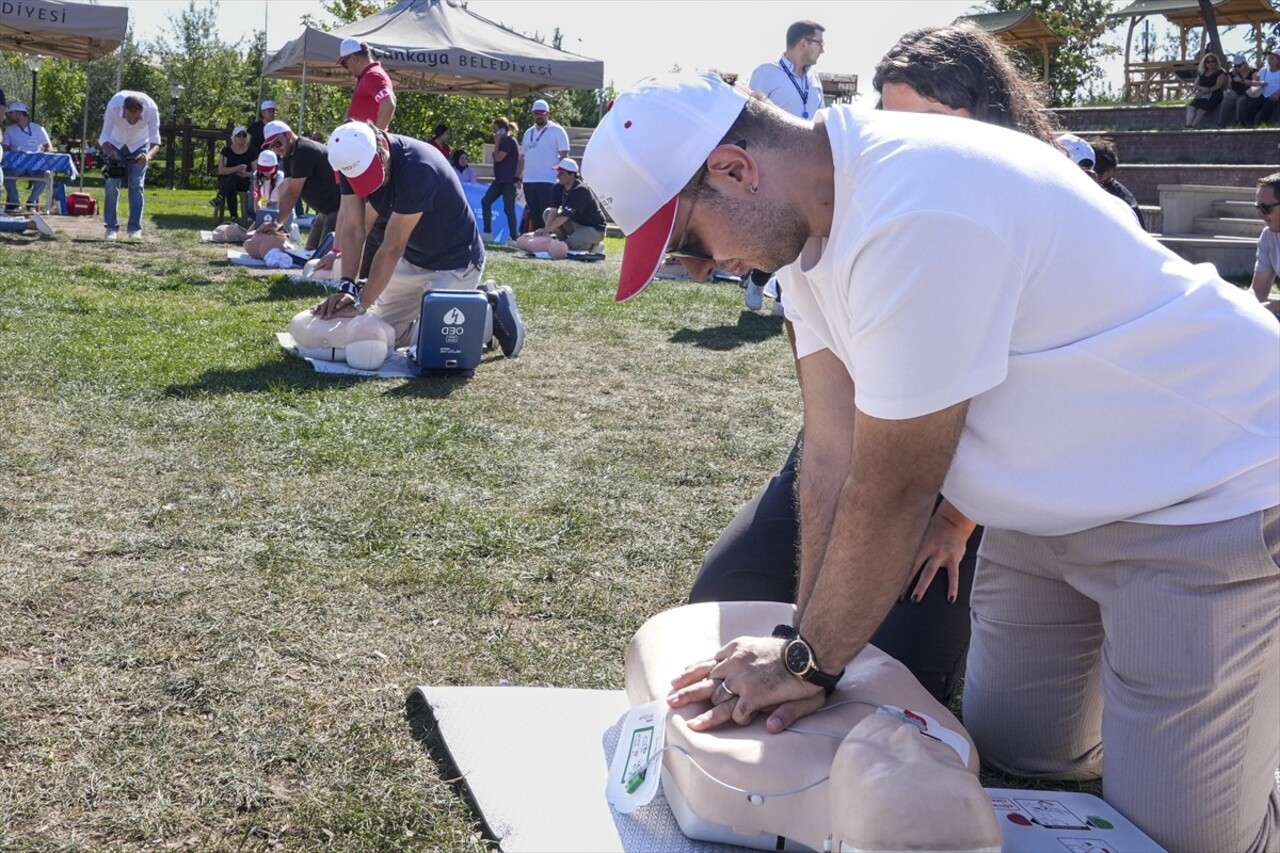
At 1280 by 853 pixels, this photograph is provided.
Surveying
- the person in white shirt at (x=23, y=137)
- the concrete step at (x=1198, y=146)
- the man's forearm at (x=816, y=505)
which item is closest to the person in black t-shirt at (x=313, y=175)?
the person in white shirt at (x=23, y=137)

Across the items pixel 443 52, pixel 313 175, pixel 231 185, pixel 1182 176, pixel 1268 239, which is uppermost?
pixel 443 52

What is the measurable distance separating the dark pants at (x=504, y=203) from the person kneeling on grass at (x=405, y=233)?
8420 millimetres

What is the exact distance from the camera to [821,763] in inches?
78.3

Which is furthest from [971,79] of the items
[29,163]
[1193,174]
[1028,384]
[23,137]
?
[1193,174]

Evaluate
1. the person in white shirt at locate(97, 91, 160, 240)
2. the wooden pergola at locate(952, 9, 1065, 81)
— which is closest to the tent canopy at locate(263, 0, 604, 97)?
the person in white shirt at locate(97, 91, 160, 240)

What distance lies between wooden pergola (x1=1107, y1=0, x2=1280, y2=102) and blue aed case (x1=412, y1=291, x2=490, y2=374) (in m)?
22.5

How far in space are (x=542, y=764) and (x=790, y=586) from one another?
86 cm

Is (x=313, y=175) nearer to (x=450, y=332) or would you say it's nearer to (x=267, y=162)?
(x=267, y=162)

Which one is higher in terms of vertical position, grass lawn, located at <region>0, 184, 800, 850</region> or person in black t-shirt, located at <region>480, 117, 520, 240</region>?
person in black t-shirt, located at <region>480, 117, 520, 240</region>

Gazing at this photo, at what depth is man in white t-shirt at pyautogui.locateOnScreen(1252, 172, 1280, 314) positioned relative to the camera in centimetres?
796

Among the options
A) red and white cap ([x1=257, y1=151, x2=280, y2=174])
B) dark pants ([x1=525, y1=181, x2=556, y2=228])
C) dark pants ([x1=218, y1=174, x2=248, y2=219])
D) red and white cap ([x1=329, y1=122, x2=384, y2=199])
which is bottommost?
dark pants ([x1=218, y1=174, x2=248, y2=219])

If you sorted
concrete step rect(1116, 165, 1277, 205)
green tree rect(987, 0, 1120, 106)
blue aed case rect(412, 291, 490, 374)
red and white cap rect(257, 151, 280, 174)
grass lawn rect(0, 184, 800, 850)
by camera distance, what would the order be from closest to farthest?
grass lawn rect(0, 184, 800, 850) → blue aed case rect(412, 291, 490, 374) → red and white cap rect(257, 151, 280, 174) → concrete step rect(1116, 165, 1277, 205) → green tree rect(987, 0, 1120, 106)

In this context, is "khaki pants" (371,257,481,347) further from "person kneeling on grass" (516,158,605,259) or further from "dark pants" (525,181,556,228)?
"dark pants" (525,181,556,228)

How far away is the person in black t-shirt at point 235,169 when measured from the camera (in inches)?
615
